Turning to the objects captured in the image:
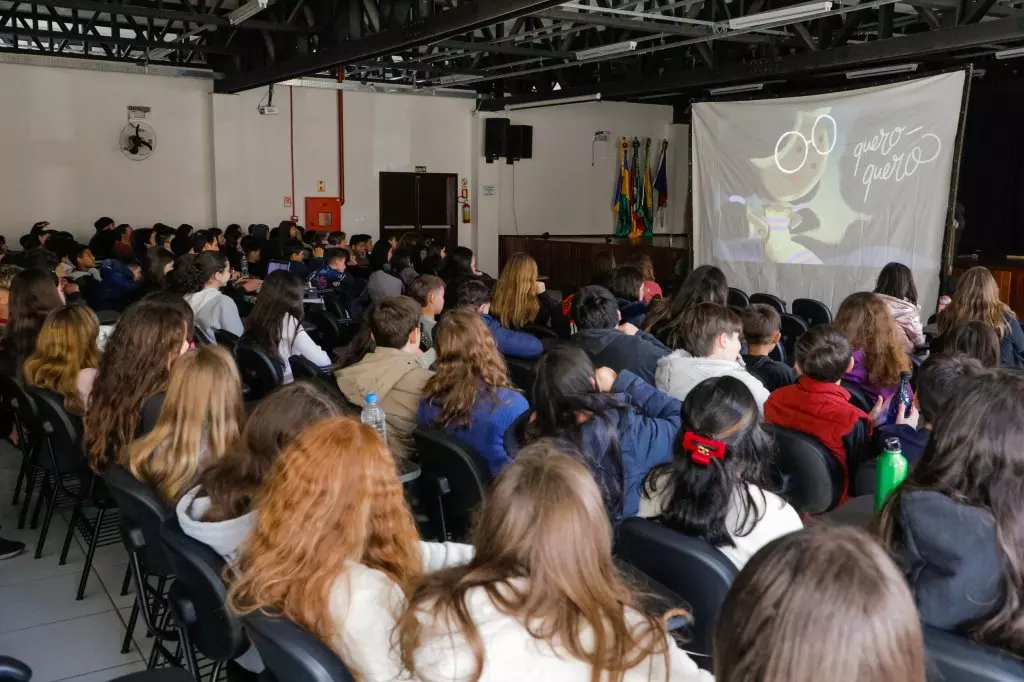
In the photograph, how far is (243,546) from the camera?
202 centimetres

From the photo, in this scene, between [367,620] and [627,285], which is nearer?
[367,620]

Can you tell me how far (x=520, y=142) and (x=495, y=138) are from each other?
0.47 m

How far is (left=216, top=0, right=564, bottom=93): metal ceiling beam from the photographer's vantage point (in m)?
6.14

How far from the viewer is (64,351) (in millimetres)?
3992

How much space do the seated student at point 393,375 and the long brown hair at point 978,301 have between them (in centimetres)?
317

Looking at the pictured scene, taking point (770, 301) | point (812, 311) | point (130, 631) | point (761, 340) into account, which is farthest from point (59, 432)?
point (812, 311)

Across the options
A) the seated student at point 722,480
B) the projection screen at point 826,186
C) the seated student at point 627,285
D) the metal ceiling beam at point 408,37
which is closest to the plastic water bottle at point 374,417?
the seated student at point 722,480

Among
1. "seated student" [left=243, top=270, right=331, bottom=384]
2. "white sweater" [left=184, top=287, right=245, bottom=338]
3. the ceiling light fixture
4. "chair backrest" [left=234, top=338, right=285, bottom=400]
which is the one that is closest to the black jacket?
"seated student" [left=243, top=270, right=331, bottom=384]

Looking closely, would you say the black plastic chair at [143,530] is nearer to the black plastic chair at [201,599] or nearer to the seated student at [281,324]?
the black plastic chair at [201,599]

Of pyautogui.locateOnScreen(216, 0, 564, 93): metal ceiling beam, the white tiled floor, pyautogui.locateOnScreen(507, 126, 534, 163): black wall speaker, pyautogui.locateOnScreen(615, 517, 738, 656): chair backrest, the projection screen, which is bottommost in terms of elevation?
the white tiled floor

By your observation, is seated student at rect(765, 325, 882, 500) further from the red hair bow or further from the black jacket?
the red hair bow

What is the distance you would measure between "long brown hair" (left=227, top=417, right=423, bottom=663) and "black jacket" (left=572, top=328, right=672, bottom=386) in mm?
2511

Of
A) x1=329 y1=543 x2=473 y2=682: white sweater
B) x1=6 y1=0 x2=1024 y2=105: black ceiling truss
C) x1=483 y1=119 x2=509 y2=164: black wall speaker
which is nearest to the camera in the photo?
x1=329 y1=543 x2=473 y2=682: white sweater

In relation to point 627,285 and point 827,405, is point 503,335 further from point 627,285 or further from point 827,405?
point 827,405
